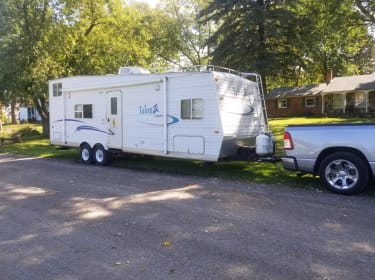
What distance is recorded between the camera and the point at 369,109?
3419 centimetres

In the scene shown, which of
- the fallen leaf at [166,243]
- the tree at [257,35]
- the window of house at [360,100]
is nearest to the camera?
the fallen leaf at [166,243]

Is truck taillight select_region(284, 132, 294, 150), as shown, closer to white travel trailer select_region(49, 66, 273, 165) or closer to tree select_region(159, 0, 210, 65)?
white travel trailer select_region(49, 66, 273, 165)

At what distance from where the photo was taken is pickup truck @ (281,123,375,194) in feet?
24.9

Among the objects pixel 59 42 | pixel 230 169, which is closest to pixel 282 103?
pixel 59 42

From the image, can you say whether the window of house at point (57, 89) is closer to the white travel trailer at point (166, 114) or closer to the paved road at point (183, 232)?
the white travel trailer at point (166, 114)

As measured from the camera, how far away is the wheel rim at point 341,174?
7801mm

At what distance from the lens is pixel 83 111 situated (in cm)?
1402

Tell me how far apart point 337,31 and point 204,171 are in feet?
44.4

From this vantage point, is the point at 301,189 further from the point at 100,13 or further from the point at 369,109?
the point at 369,109

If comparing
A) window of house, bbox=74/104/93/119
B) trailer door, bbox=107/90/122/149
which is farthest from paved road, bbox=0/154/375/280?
window of house, bbox=74/104/93/119

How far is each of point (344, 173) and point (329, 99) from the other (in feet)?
103

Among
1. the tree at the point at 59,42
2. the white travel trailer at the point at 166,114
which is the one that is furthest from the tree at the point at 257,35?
the white travel trailer at the point at 166,114

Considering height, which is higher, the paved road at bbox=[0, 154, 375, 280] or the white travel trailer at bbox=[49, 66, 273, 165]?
the white travel trailer at bbox=[49, 66, 273, 165]

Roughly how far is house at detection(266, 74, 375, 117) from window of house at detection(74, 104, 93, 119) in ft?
85.8
